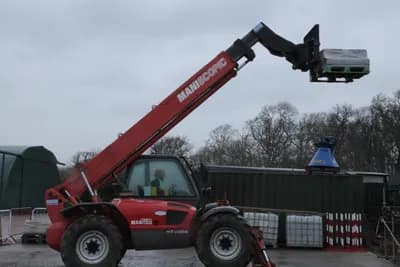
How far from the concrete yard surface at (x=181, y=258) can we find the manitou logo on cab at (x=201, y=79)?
4.10 m

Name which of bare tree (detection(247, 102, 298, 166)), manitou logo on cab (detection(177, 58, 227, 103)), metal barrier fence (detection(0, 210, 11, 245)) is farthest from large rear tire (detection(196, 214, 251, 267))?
bare tree (detection(247, 102, 298, 166))

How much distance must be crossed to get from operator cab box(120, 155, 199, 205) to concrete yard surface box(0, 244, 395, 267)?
262cm

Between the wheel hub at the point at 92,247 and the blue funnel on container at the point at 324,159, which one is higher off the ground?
the blue funnel on container at the point at 324,159

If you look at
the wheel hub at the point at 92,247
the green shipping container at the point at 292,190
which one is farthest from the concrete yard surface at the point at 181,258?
the wheel hub at the point at 92,247

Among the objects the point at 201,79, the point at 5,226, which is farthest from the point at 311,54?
the point at 5,226

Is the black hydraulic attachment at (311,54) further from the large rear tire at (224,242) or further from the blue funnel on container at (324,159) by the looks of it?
the blue funnel on container at (324,159)

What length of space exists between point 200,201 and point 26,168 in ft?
92.1

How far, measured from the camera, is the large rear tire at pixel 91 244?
1105cm

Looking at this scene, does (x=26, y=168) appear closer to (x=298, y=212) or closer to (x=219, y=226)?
(x=298, y=212)

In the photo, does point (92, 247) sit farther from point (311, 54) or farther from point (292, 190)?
point (292, 190)

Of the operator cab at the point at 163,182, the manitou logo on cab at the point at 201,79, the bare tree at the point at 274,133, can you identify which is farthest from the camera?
the bare tree at the point at 274,133

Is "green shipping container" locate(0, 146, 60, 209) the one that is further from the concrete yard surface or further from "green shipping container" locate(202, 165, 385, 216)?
"green shipping container" locate(202, 165, 385, 216)

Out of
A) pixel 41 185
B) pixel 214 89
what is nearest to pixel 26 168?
pixel 41 185

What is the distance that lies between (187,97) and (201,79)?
463mm
